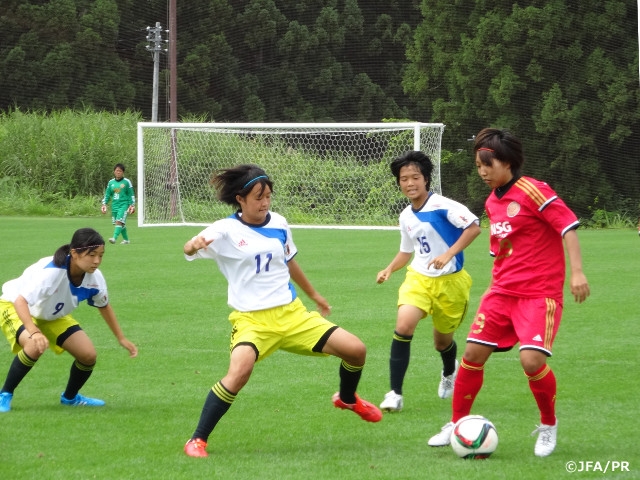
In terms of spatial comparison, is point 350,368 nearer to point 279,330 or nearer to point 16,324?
point 279,330

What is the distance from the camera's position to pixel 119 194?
20266 millimetres

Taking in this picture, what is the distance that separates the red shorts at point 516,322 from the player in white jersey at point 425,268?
1247 millimetres

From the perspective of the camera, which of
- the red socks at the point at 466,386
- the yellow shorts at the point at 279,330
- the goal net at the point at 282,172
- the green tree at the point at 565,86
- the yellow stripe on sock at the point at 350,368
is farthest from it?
the green tree at the point at 565,86

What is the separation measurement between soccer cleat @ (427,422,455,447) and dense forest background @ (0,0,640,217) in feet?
88.0

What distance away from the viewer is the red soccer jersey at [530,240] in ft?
16.7

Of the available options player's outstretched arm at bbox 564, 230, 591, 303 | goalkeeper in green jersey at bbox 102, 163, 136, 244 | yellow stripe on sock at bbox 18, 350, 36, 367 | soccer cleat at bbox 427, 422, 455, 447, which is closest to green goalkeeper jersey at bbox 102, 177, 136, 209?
goalkeeper in green jersey at bbox 102, 163, 136, 244

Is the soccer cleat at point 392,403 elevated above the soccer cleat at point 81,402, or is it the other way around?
the soccer cleat at point 392,403

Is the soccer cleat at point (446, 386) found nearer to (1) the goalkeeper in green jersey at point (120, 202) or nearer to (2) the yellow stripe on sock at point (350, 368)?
(2) the yellow stripe on sock at point (350, 368)

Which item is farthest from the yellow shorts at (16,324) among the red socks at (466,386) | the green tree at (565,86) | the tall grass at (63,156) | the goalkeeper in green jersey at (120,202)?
the tall grass at (63,156)

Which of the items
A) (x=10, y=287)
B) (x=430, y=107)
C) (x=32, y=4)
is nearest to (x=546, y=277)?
(x=10, y=287)

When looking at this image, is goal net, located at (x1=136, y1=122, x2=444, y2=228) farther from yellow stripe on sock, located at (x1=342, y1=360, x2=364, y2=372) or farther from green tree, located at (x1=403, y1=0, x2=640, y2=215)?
yellow stripe on sock, located at (x1=342, y1=360, x2=364, y2=372)

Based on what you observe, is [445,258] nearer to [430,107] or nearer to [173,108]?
[173,108]

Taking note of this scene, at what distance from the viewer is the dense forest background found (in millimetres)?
31672

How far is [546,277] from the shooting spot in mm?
5117
